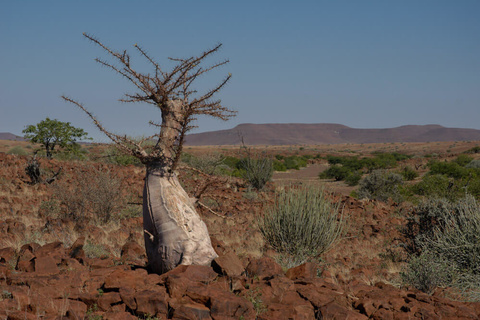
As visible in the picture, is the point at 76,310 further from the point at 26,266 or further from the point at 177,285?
the point at 26,266

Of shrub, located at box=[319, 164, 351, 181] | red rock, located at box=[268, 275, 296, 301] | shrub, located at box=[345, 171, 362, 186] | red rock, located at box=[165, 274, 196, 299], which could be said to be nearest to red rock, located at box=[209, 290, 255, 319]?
red rock, located at box=[165, 274, 196, 299]

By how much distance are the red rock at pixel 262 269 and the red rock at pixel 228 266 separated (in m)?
0.15

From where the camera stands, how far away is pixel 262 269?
14.9 feet

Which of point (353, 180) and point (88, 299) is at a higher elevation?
point (88, 299)

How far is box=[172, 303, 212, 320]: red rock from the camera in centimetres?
344

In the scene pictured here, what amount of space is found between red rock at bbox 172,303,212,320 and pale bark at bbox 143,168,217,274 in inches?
36.8

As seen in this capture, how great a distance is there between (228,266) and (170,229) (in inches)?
28.4

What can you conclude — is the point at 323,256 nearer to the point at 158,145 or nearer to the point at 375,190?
the point at 158,145

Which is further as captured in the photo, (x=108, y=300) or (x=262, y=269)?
(x=262, y=269)

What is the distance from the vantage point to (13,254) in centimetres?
515

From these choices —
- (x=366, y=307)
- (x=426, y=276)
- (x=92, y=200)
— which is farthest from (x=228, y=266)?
(x=92, y=200)

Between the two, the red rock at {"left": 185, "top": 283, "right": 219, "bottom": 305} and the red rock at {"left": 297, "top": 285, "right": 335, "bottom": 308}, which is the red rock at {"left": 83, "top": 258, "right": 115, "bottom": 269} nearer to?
the red rock at {"left": 185, "top": 283, "right": 219, "bottom": 305}

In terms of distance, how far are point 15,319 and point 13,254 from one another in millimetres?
2149

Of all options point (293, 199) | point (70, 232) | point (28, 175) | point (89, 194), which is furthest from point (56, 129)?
point (293, 199)
